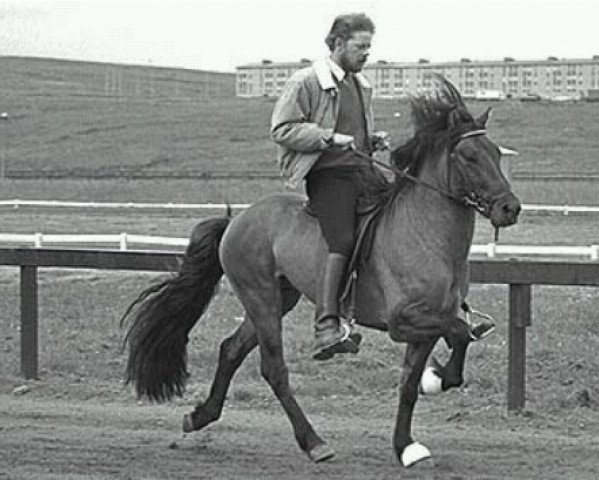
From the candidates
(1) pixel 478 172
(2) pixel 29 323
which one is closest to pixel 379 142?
(1) pixel 478 172

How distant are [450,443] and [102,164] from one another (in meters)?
55.4

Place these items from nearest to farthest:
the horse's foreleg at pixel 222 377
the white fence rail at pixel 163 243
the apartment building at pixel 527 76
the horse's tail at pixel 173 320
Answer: the horse's foreleg at pixel 222 377
the horse's tail at pixel 173 320
the white fence rail at pixel 163 243
the apartment building at pixel 527 76

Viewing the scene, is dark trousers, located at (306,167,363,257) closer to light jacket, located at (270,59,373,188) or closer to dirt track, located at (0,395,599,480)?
light jacket, located at (270,59,373,188)

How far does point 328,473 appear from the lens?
23.7ft

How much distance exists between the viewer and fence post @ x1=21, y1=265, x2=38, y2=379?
33.9 feet

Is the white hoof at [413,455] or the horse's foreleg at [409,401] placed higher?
the horse's foreleg at [409,401]

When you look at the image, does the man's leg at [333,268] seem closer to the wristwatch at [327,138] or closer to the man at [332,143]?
the man at [332,143]

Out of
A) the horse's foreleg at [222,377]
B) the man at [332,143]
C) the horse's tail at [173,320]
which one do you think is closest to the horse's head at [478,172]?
the man at [332,143]

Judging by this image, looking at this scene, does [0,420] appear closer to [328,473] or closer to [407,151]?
[328,473]

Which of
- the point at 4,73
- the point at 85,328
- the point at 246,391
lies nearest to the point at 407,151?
the point at 246,391

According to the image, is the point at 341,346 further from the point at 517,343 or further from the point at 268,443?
the point at 517,343

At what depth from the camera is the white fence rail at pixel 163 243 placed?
1773 centimetres

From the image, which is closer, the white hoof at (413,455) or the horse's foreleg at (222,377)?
the white hoof at (413,455)

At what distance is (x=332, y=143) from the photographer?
7.51 meters
